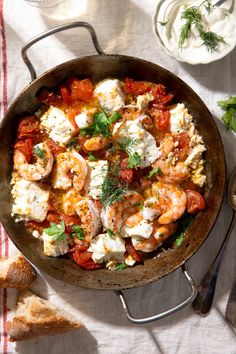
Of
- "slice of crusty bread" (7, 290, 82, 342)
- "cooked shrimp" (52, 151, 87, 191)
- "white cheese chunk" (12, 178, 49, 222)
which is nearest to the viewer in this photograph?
"cooked shrimp" (52, 151, 87, 191)

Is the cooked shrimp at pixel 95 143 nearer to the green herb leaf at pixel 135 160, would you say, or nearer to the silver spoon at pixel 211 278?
the green herb leaf at pixel 135 160

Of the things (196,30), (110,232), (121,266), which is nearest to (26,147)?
(110,232)

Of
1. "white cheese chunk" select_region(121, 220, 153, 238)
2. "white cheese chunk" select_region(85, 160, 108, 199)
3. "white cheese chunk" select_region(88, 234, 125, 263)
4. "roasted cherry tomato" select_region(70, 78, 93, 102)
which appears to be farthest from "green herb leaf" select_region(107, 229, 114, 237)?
"roasted cherry tomato" select_region(70, 78, 93, 102)

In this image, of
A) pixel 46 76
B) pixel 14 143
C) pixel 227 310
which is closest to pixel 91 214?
pixel 14 143

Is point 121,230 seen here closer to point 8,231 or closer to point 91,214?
point 91,214

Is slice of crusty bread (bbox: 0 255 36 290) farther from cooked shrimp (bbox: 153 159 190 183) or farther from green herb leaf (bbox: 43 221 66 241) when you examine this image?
cooked shrimp (bbox: 153 159 190 183)

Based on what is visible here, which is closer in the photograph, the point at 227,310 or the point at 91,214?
the point at 91,214
